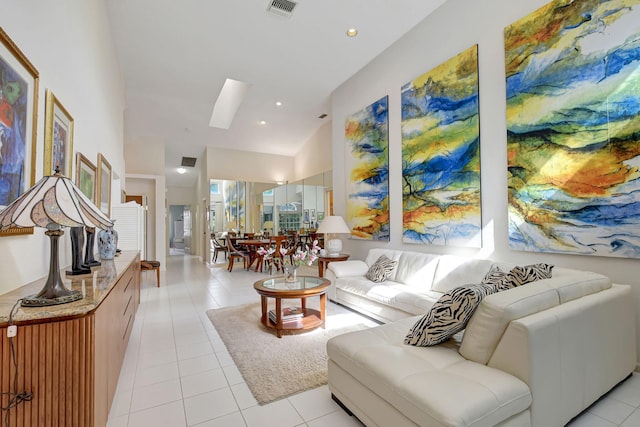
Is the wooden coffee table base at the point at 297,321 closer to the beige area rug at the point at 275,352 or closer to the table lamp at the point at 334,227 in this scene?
the beige area rug at the point at 275,352

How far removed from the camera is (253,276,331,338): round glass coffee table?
10.0ft

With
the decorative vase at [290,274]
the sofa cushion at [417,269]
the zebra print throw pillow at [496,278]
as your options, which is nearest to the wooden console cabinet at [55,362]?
the decorative vase at [290,274]

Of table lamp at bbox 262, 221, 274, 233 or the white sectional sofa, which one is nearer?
the white sectional sofa

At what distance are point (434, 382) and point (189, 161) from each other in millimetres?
10395

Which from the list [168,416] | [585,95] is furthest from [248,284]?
[585,95]

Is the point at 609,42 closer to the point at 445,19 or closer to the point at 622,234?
the point at 622,234

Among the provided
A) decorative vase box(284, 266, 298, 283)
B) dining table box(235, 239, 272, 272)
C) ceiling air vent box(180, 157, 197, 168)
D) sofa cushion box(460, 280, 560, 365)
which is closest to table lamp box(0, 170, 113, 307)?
sofa cushion box(460, 280, 560, 365)

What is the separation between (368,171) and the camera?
498 centimetres

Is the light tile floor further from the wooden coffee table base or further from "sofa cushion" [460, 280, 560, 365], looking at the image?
"sofa cushion" [460, 280, 560, 365]

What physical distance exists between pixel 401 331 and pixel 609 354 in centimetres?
131

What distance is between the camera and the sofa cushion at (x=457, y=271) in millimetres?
2955

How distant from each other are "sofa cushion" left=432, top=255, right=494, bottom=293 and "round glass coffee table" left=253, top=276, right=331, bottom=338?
1265 millimetres

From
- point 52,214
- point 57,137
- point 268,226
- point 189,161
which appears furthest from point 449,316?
point 189,161

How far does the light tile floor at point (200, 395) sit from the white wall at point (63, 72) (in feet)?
3.45
